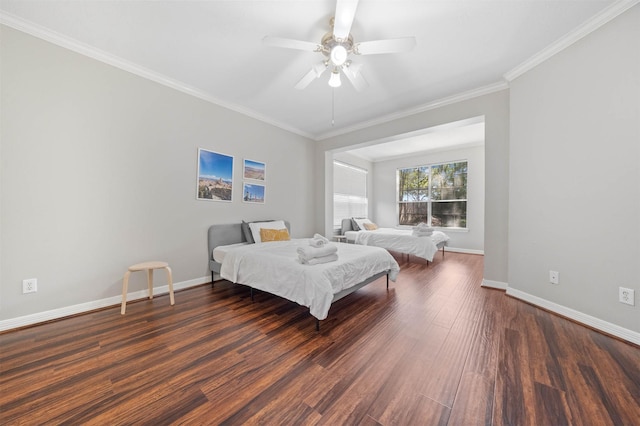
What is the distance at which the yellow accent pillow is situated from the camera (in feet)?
12.4

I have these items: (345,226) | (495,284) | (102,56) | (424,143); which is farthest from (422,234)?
(102,56)

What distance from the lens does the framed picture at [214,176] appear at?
3.45 metres

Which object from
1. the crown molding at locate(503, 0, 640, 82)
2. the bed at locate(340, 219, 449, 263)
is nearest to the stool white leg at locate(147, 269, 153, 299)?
the bed at locate(340, 219, 449, 263)

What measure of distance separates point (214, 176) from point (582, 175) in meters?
4.46

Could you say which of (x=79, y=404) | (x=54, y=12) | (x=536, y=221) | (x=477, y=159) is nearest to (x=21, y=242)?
(x=79, y=404)

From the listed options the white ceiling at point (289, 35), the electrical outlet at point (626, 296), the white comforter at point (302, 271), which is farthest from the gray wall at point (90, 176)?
the electrical outlet at point (626, 296)

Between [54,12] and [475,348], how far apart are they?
4635mm

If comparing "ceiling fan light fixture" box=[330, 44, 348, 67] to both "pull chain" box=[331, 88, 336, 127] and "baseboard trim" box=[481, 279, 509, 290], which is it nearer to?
"pull chain" box=[331, 88, 336, 127]

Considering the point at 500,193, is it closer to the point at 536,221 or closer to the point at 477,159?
the point at 536,221

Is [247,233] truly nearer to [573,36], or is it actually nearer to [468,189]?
[573,36]

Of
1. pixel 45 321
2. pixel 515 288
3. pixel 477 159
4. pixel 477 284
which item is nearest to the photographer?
pixel 45 321

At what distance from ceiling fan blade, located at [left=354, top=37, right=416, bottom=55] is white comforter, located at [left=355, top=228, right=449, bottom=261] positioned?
3657 mm

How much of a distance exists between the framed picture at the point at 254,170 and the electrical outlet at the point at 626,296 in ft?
14.9

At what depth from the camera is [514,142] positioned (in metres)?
2.92
